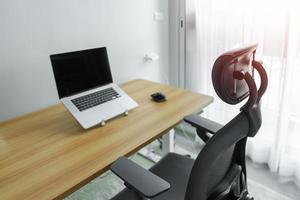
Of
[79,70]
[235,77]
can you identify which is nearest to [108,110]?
[79,70]

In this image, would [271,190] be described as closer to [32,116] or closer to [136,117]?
[136,117]

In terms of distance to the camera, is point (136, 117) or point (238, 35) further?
point (238, 35)

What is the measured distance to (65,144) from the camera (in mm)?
1164

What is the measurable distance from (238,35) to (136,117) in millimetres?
1108

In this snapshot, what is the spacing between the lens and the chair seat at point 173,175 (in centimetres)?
116

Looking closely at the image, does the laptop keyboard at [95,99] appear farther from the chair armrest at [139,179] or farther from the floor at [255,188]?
the floor at [255,188]

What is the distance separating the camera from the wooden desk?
36.5 inches

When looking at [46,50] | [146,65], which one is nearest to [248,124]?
[46,50]

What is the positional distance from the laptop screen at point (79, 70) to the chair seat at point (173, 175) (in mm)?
587

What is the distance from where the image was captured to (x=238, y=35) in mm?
1931

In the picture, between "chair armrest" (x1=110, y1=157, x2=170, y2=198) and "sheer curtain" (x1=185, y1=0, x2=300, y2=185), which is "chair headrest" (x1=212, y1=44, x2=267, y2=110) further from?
"sheer curtain" (x1=185, y1=0, x2=300, y2=185)

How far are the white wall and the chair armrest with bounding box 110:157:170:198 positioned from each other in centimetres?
92

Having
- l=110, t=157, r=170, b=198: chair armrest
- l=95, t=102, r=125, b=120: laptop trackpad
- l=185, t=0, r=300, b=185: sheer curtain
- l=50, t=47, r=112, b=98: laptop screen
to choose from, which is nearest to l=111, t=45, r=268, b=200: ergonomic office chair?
l=110, t=157, r=170, b=198: chair armrest

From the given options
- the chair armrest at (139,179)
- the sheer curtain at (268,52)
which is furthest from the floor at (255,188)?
the chair armrest at (139,179)
